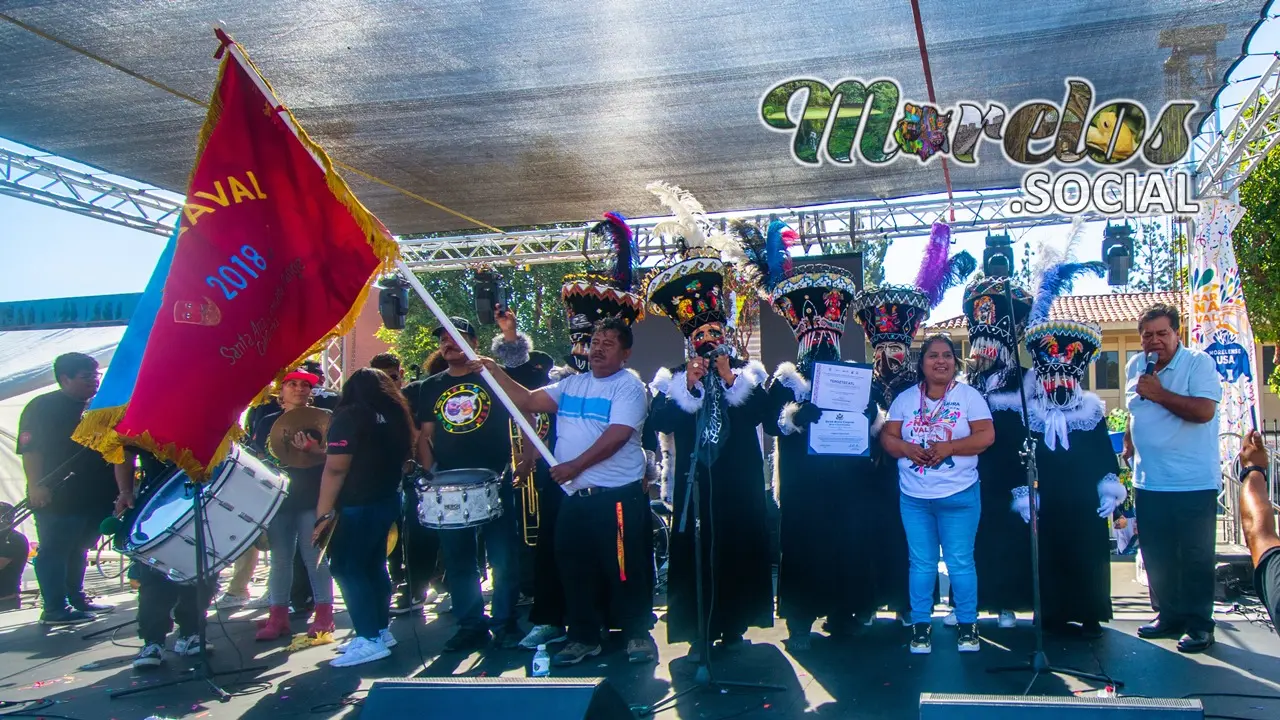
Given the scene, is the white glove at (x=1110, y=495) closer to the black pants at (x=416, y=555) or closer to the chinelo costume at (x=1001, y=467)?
the chinelo costume at (x=1001, y=467)

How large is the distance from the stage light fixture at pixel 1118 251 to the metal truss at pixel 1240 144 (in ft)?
3.41

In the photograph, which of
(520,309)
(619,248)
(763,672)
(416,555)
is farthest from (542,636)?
(520,309)

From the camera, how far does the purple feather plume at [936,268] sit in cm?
578

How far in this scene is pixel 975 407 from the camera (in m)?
4.94

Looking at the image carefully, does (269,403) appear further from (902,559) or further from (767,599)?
(902,559)

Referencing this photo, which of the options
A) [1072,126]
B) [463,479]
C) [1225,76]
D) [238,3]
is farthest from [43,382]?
[1225,76]

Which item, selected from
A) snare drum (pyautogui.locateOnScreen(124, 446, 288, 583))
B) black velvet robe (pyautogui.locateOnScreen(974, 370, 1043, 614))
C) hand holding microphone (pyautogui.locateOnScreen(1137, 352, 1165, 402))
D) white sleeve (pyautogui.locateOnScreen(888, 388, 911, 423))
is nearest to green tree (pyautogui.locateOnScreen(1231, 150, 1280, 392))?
hand holding microphone (pyautogui.locateOnScreen(1137, 352, 1165, 402))

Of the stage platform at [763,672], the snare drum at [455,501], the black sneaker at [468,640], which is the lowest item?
the stage platform at [763,672]

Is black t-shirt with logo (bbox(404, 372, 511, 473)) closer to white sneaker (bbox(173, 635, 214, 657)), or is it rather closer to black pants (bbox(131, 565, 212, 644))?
black pants (bbox(131, 565, 212, 644))

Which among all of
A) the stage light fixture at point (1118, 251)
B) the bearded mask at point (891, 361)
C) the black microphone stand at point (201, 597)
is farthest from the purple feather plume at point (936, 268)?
the black microphone stand at point (201, 597)

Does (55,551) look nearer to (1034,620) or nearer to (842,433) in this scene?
(842,433)

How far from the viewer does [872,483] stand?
538cm

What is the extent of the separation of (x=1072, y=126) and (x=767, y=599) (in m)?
4.84

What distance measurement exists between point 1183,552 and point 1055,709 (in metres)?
3.35
